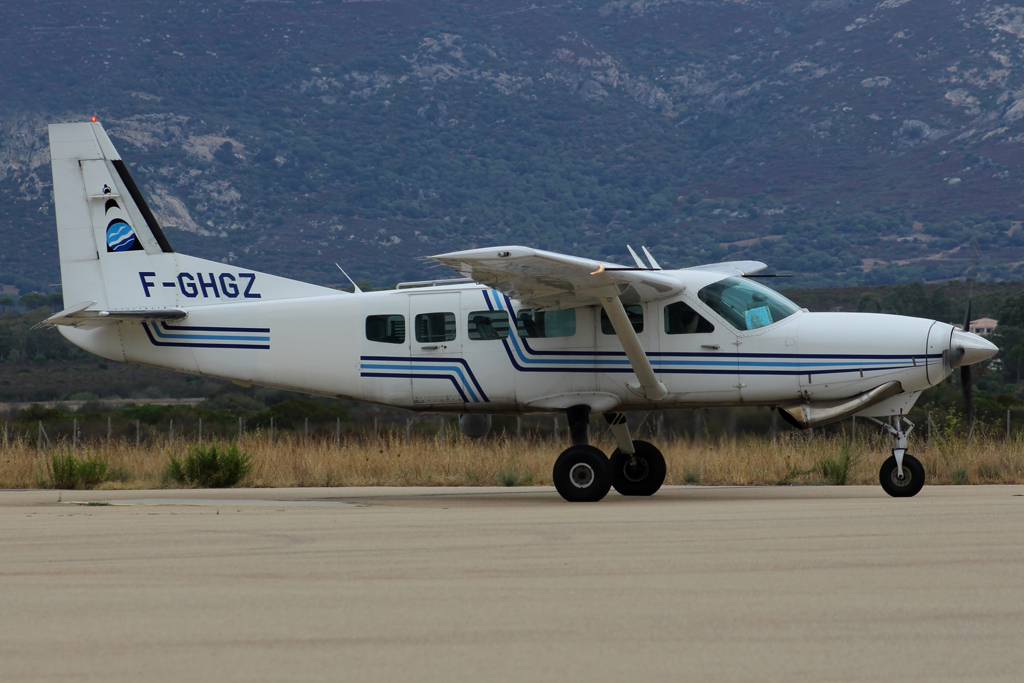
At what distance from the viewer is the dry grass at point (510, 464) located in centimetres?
1795

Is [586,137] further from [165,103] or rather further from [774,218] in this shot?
[165,103]

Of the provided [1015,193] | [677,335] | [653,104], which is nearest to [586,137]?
[653,104]

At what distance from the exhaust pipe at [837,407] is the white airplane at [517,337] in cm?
2

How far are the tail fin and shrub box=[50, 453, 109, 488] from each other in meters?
3.00

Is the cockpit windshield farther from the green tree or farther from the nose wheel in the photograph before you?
the green tree

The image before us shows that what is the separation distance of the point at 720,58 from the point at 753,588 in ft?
533

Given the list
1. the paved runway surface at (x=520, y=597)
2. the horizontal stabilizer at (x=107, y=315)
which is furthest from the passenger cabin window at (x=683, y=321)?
the horizontal stabilizer at (x=107, y=315)

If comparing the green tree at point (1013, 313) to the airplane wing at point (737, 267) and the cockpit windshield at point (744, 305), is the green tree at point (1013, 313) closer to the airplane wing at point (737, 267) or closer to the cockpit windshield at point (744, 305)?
the airplane wing at point (737, 267)

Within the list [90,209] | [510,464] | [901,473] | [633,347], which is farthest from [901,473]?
[90,209]

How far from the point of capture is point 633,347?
13.4 m

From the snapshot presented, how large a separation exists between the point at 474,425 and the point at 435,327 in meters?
1.56

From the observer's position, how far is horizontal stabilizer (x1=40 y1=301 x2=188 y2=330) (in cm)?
1509

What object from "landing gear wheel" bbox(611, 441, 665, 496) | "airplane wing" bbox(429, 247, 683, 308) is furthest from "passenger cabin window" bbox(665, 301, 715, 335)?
"landing gear wheel" bbox(611, 441, 665, 496)

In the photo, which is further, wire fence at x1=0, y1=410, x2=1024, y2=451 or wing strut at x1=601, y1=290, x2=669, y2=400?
wire fence at x1=0, y1=410, x2=1024, y2=451
